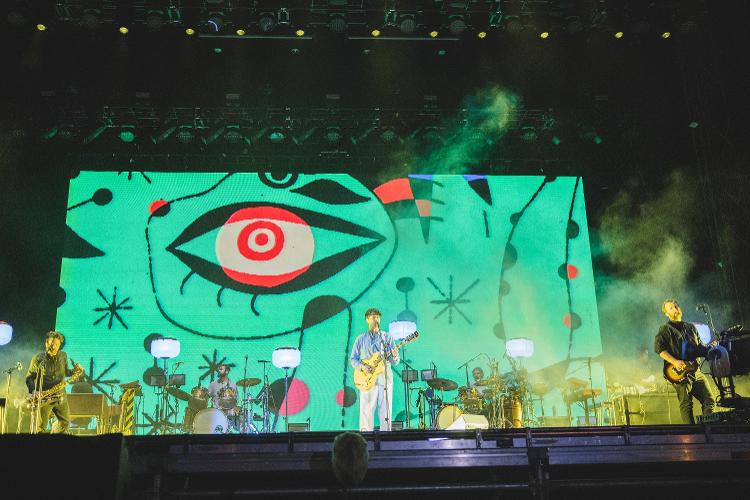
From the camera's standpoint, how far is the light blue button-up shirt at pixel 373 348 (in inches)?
330

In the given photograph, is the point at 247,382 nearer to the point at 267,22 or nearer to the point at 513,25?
the point at 267,22

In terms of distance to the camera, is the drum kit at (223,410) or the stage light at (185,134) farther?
the stage light at (185,134)

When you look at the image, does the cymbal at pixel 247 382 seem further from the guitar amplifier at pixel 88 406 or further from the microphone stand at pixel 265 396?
the guitar amplifier at pixel 88 406

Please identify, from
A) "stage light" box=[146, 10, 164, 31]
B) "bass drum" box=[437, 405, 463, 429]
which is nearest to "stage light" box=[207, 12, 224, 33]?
"stage light" box=[146, 10, 164, 31]

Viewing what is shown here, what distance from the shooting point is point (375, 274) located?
12203 mm

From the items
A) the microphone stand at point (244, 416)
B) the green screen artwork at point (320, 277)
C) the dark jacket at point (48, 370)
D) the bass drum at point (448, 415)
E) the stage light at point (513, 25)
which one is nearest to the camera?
the dark jacket at point (48, 370)

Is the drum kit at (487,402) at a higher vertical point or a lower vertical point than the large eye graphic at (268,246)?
lower

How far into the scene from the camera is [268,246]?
40.4 feet

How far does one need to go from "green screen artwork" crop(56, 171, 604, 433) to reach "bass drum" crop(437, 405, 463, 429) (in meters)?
1.65

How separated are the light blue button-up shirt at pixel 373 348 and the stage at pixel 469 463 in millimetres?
3371

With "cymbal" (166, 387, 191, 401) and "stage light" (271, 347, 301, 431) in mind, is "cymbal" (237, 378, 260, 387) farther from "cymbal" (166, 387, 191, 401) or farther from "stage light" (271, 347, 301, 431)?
"cymbal" (166, 387, 191, 401)

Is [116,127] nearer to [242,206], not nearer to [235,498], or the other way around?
[242,206]

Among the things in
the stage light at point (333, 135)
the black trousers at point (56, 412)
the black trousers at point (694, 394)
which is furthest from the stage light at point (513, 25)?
the black trousers at point (56, 412)

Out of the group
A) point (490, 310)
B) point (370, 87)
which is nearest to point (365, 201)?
point (370, 87)
